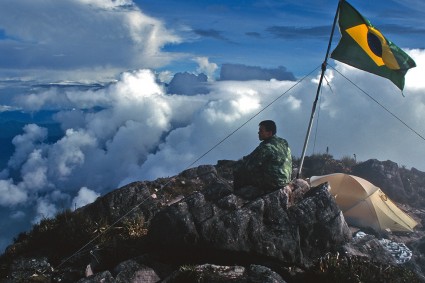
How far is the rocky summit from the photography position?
11250 millimetres

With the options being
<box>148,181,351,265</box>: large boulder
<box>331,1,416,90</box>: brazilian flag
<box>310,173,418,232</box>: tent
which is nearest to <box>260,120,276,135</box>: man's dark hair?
<box>148,181,351,265</box>: large boulder

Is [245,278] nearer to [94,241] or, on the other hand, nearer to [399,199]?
[94,241]

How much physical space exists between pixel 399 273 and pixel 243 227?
454 cm

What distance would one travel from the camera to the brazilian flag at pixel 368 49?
50.8 ft

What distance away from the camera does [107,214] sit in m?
15.3

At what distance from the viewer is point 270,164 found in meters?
13.3

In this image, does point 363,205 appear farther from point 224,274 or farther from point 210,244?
point 224,274

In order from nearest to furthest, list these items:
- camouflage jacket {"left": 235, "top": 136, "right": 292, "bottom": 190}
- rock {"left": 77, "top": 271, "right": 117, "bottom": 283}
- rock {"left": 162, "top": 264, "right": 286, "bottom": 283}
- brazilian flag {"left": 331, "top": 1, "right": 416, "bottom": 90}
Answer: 1. rock {"left": 162, "top": 264, "right": 286, "bottom": 283}
2. rock {"left": 77, "top": 271, "right": 117, "bottom": 283}
3. camouflage jacket {"left": 235, "top": 136, "right": 292, "bottom": 190}
4. brazilian flag {"left": 331, "top": 1, "right": 416, "bottom": 90}

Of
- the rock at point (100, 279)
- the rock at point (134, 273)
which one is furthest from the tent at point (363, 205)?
the rock at point (100, 279)

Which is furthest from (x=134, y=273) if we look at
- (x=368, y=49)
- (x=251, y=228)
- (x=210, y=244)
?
(x=368, y=49)

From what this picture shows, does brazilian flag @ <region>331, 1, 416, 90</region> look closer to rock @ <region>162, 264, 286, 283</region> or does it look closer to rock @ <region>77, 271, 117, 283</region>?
rock @ <region>162, 264, 286, 283</region>

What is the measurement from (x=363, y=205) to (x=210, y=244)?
14.5 meters

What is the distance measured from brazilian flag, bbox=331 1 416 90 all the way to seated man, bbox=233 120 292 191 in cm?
450

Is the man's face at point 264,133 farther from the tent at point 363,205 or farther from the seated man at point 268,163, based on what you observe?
the tent at point 363,205
